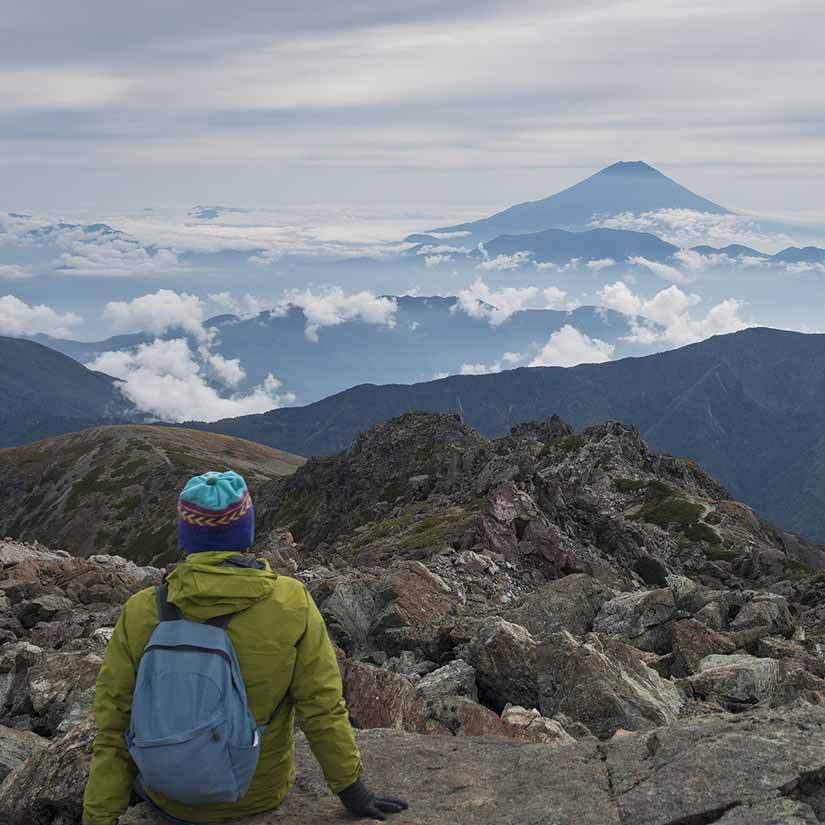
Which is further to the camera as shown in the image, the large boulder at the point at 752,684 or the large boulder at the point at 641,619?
the large boulder at the point at 641,619

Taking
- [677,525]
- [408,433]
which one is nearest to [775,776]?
A: [677,525]

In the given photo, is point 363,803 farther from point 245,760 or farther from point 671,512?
point 671,512

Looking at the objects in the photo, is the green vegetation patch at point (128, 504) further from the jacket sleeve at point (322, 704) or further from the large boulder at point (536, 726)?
the jacket sleeve at point (322, 704)

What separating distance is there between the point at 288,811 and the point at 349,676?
19.8ft

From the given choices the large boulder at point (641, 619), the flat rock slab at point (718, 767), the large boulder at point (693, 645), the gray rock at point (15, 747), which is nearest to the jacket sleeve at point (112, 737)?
the gray rock at point (15, 747)

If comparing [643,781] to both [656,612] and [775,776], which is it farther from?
[656,612]

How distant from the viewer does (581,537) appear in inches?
2143

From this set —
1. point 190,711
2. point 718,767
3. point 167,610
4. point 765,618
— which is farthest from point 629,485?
point 190,711

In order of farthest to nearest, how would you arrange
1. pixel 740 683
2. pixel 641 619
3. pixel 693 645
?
pixel 641 619
pixel 693 645
pixel 740 683

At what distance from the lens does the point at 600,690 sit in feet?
52.5

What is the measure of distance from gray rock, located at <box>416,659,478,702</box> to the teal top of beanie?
10.1 m

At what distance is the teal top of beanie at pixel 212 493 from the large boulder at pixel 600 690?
10179mm

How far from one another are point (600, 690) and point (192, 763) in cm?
1042

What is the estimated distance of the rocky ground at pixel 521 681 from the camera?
9273 millimetres
